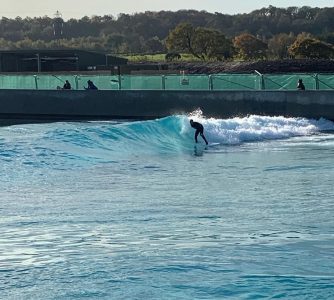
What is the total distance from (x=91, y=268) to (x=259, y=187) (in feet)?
24.5

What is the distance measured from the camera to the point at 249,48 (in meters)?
82.1

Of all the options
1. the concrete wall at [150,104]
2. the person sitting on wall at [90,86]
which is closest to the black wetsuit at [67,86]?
the concrete wall at [150,104]

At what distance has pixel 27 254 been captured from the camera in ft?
32.7

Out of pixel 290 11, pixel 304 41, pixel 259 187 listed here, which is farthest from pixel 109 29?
pixel 259 187

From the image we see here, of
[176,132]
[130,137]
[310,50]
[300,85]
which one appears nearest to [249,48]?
[310,50]

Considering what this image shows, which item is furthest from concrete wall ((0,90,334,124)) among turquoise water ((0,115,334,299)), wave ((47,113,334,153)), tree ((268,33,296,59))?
tree ((268,33,296,59))

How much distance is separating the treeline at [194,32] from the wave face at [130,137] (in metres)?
40.1

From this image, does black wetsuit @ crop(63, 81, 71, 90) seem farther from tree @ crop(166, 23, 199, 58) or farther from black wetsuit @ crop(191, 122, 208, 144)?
tree @ crop(166, 23, 199, 58)

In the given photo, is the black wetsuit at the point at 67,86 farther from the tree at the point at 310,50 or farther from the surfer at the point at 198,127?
the tree at the point at 310,50

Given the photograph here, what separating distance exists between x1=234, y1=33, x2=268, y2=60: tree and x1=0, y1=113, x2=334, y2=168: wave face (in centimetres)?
4318

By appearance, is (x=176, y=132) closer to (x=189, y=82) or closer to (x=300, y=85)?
(x=189, y=82)

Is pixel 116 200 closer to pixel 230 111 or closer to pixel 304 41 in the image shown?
pixel 230 111

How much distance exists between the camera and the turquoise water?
8633mm

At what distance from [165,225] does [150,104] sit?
2744 cm
